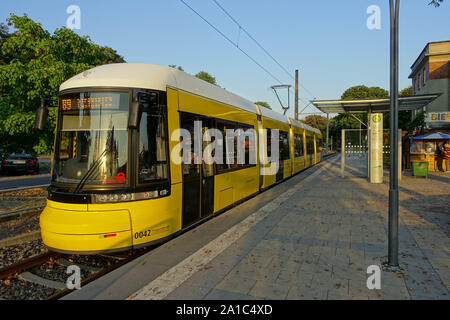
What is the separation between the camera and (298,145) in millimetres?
18125

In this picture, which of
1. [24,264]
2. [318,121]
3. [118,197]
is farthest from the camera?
[318,121]

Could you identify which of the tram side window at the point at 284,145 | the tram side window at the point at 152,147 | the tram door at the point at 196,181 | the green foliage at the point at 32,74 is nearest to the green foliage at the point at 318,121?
the tram side window at the point at 284,145

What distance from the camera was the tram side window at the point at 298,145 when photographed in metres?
17.3

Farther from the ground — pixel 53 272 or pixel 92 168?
pixel 92 168

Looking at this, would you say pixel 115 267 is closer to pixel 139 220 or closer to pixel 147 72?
pixel 139 220

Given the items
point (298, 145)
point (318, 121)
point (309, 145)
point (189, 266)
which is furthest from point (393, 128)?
point (318, 121)

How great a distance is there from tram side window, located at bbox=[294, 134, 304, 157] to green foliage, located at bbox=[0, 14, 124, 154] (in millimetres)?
11333

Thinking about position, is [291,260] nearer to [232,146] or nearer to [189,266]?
[189,266]

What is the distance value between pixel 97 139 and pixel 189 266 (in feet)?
7.71

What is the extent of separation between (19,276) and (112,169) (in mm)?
2041

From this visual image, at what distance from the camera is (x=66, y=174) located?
16.5ft

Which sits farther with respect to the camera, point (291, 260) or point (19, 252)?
point (19, 252)
